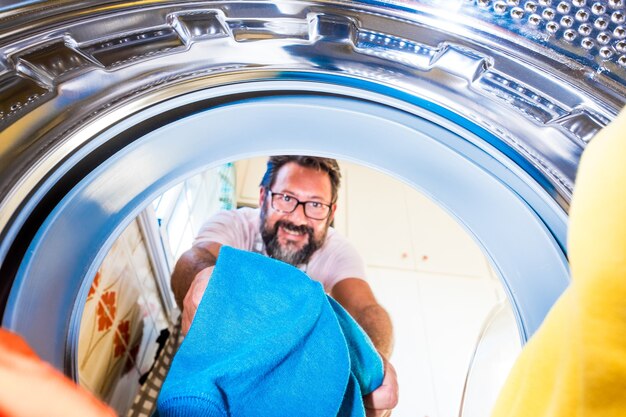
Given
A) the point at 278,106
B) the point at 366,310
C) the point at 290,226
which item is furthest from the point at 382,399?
the point at 278,106

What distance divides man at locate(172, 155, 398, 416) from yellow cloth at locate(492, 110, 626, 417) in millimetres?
623

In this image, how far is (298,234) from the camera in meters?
0.90

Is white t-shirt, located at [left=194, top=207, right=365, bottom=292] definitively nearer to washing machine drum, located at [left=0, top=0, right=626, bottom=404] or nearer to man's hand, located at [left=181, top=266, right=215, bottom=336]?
man's hand, located at [left=181, top=266, right=215, bottom=336]

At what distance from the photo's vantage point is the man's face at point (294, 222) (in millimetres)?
885

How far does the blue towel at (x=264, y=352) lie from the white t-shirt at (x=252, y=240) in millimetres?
319

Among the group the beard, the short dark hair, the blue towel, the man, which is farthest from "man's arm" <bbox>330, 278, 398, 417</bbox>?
the blue towel

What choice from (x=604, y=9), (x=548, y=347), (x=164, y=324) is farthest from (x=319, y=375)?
(x=164, y=324)

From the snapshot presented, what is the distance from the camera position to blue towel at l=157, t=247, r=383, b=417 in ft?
1.38

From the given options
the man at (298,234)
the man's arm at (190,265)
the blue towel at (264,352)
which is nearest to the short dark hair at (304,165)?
the man at (298,234)

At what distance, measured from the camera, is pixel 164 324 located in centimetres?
97

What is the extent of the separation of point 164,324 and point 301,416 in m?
0.62

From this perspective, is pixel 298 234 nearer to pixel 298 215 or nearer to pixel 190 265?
pixel 298 215

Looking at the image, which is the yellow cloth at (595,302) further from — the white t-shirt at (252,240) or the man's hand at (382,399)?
the white t-shirt at (252,240)

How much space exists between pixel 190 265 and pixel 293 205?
0.25 metres
